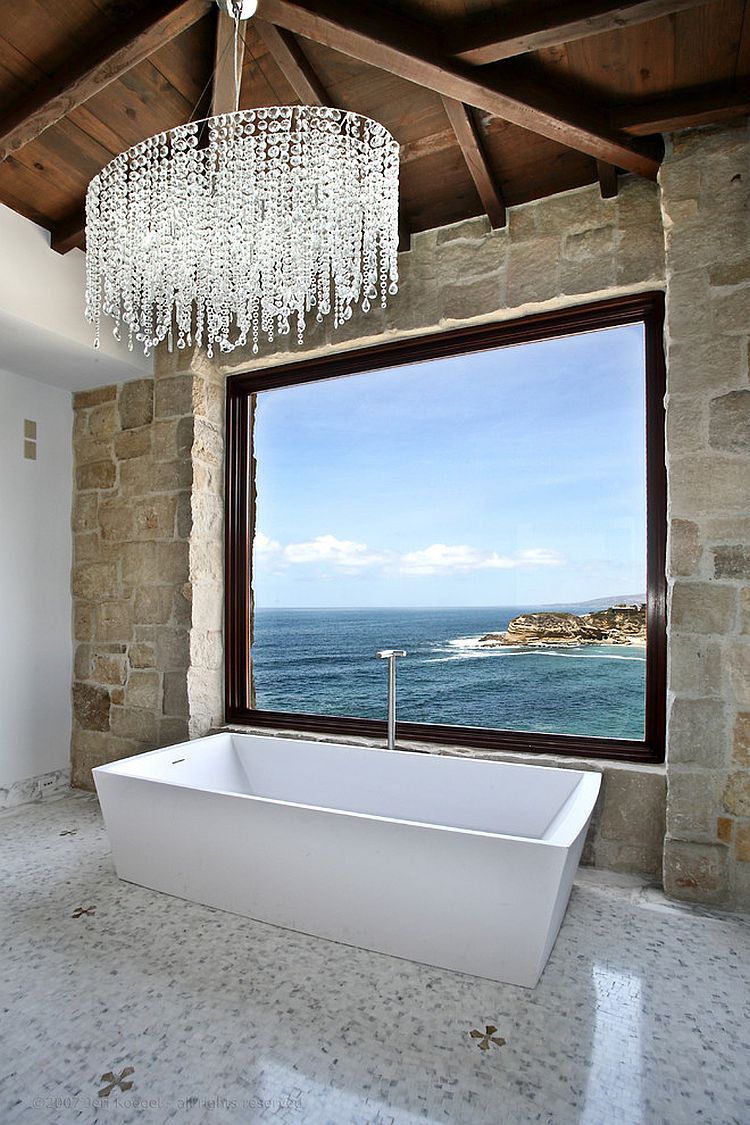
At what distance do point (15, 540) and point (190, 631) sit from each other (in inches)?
40.7

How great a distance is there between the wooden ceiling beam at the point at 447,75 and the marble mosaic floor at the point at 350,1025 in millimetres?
2500

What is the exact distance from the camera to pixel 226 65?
6.62 ft

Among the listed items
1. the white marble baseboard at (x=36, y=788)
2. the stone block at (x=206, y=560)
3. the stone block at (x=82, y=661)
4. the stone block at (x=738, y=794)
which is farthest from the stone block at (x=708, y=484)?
the white marble baseboard at (x=36, y=788)

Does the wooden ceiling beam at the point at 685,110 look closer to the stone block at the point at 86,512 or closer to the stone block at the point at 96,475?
the stone block at the point at 96,475

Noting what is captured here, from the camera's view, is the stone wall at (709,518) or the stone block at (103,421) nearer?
the stone wall at (709,518)

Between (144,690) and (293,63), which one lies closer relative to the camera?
(293,63)

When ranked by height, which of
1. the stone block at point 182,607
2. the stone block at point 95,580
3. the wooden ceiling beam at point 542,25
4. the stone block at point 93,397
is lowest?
the stone block at point 182,607

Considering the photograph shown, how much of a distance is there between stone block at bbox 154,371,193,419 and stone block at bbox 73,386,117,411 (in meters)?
0.33

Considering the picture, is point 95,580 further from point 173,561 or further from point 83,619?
point 173,561

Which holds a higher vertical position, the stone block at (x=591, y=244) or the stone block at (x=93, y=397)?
the stone block at (x=591, y=244)

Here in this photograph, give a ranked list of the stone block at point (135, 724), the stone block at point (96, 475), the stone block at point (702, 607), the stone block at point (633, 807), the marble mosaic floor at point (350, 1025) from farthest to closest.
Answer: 1. the stone block at point (96, 475)
2. the stone block at point (135, 724)
3. the stone block at point (633, 807)
4. the stone block at point (702, 607)
5. the marble mosaic floor at point (350, 1025)

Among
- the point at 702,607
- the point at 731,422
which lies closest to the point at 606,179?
the point at 731,422

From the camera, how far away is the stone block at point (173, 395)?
3359 millimetres

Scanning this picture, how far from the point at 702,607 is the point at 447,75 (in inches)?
70.6
